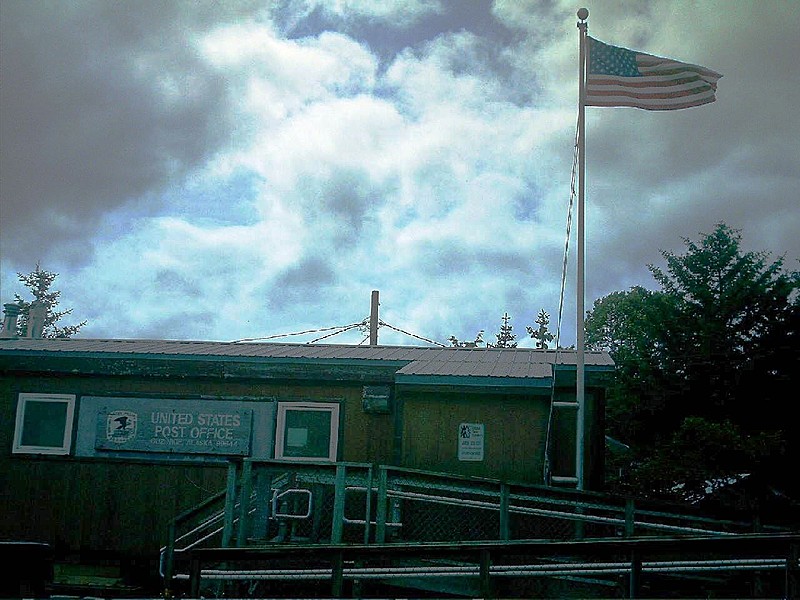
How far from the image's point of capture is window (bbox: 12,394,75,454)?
13555mm

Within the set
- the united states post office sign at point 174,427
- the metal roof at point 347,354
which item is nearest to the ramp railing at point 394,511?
the united states post office sign at point 174,427

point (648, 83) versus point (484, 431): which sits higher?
point (648, 83)

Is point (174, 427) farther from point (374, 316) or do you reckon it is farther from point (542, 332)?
point (542, 332)

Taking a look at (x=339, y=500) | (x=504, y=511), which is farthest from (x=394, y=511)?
(x=504, y=511)

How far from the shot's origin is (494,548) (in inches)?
270

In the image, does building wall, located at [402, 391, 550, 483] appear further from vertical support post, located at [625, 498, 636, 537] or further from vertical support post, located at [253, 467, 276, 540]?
vertical support post, located at [253, 467, 276, 540]

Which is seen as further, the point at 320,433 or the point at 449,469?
the point at 320,433

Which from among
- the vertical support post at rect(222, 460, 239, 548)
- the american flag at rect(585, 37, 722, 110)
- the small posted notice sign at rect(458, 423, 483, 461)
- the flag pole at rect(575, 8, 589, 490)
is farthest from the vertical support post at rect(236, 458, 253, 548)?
the american flag at rect(585, 37, 722, 110)

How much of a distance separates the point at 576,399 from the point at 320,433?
3.69 meters

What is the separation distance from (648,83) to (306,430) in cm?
726

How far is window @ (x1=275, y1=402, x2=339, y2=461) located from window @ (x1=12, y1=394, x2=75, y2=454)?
3.27 meters

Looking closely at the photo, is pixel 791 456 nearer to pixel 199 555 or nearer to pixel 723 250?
pixel 723 250

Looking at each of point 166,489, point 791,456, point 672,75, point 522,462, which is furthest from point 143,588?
point 791,456

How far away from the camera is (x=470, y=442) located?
12109 millimetres
